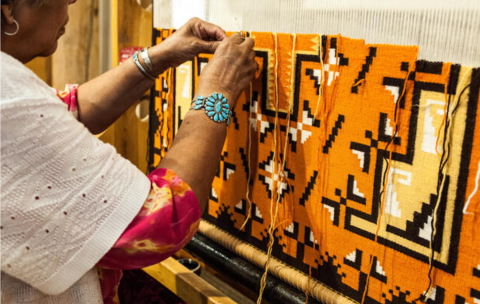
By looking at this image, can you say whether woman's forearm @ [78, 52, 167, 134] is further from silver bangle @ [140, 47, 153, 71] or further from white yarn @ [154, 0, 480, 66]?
white yarn @ [154, 0, 480, 66]

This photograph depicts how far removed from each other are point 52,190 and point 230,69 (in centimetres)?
40

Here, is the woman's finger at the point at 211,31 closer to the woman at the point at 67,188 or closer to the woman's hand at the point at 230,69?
the woman's hand at the point at 230,69

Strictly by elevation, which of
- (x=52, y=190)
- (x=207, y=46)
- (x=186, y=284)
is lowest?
(x=186, y=284)

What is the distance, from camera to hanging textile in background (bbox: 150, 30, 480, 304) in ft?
2.21

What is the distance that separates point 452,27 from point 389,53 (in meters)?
0.10

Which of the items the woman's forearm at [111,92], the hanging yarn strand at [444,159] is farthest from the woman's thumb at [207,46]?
the hanging yarn strand at [444,159]

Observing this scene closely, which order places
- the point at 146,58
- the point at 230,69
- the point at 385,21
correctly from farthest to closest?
the point at 146,58 → the point at 230,69 → the point at 385,21

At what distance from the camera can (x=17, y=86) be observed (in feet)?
2.06

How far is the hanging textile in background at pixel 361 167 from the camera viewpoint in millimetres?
674

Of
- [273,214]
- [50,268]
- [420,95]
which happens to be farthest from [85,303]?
[420,95]

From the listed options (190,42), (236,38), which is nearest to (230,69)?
(236,38)

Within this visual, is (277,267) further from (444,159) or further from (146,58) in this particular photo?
(146,58)

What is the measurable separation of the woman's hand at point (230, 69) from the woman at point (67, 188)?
0.18 feet

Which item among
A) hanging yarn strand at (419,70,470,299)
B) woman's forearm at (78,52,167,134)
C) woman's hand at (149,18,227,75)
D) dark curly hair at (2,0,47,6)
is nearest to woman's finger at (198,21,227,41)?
woman's hand at (149,18,227,75)
